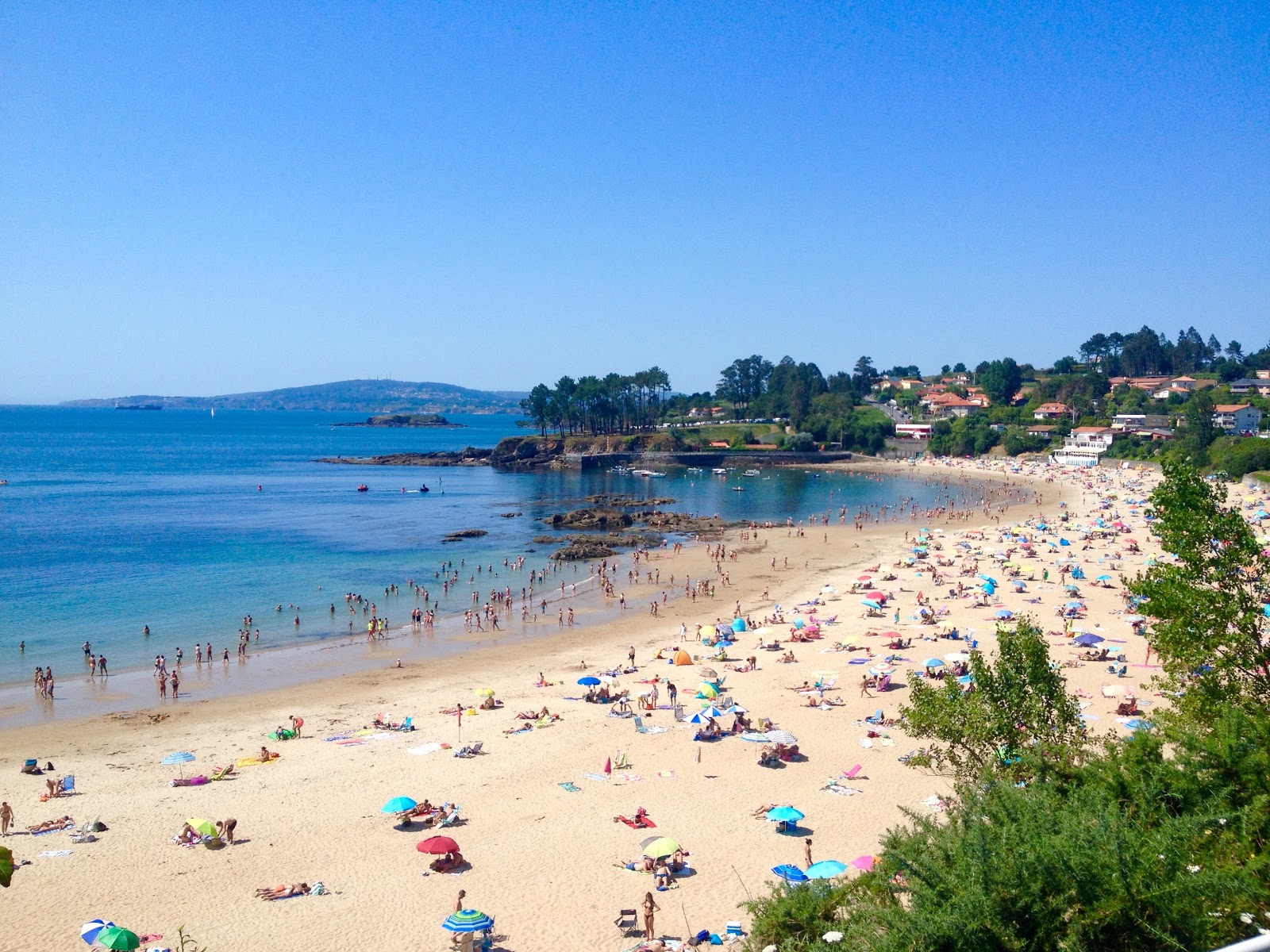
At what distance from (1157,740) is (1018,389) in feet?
502

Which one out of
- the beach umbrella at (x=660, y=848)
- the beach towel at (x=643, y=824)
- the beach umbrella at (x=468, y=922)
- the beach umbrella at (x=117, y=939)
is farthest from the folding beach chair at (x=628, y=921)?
the beach umbrella at (x=117, y=939)

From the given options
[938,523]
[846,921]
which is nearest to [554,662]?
[846,921]

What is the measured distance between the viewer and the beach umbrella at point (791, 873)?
1417cm

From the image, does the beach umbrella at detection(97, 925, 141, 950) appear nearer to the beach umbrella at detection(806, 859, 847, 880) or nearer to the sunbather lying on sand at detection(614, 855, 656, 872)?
the sunbather lying on sand at detection(614, 855, 656, 872)

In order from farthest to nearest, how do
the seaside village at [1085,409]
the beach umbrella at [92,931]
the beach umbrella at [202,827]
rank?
the seaside village at [1085,409] → the beach umbrella at [202,827] → the beach umbrella at [92,931]

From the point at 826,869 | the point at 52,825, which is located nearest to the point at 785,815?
the point at 826,869

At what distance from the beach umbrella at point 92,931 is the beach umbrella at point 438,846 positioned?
480 cm

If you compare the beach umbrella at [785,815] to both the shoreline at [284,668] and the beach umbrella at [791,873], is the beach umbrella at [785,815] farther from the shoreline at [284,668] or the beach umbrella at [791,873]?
the shoreline at [284,668]

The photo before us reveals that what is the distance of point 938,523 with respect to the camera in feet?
207

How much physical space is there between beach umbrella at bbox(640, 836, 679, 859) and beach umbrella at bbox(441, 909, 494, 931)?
10.3 feet

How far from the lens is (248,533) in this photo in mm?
57188

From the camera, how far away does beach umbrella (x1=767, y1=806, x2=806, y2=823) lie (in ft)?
54.3

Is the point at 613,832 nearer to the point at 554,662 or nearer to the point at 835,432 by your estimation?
the point at 554,662

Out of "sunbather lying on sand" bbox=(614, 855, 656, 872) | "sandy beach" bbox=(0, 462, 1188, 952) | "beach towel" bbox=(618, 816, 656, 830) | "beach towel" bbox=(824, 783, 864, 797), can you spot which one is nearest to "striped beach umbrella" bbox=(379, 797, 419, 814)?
"sandy beach" bbox=(0, 462, 1188, 952)
